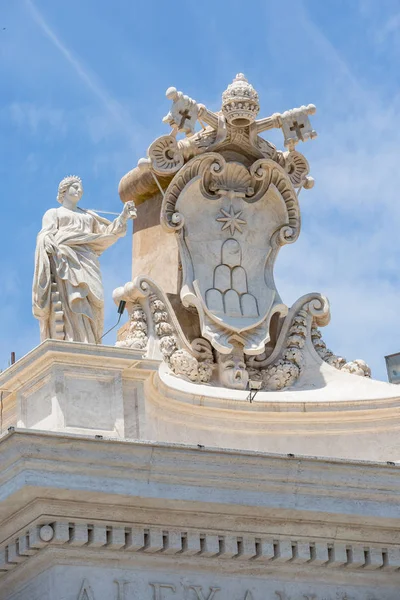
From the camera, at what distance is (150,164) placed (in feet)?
74.0

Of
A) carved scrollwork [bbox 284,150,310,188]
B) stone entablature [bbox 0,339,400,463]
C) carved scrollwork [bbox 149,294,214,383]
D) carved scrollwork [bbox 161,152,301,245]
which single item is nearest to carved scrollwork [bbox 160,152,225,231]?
carved scrollwork [bbox 161,152,301,245]

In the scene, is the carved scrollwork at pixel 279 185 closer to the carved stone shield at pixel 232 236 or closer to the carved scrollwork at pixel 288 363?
the carved stone shield at pixel 232 236

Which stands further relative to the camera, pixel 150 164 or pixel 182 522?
pixel 150 164

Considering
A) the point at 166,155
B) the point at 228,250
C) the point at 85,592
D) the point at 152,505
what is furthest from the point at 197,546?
the point at 166,155

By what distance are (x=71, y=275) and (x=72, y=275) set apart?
0.01m

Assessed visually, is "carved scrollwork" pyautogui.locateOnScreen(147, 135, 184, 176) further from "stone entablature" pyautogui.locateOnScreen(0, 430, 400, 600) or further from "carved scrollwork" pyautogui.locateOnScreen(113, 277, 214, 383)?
"stone entablature" pyautogui.locateOnScreen(0, 430, 400, 600)

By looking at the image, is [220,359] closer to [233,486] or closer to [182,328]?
[182,328]

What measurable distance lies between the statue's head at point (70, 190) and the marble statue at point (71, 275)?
0.77 feet

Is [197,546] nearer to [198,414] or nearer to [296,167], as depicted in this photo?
[198,414]

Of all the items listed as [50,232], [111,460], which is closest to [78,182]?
[50,232]

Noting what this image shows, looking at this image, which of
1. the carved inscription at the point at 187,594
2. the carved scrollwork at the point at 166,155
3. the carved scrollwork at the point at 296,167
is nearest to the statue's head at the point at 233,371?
the carved scrollwork at the point at 166,155

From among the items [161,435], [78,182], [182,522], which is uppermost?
[78,182]

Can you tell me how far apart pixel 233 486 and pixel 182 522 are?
588 millimetres

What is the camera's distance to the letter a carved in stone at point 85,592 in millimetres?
18688
